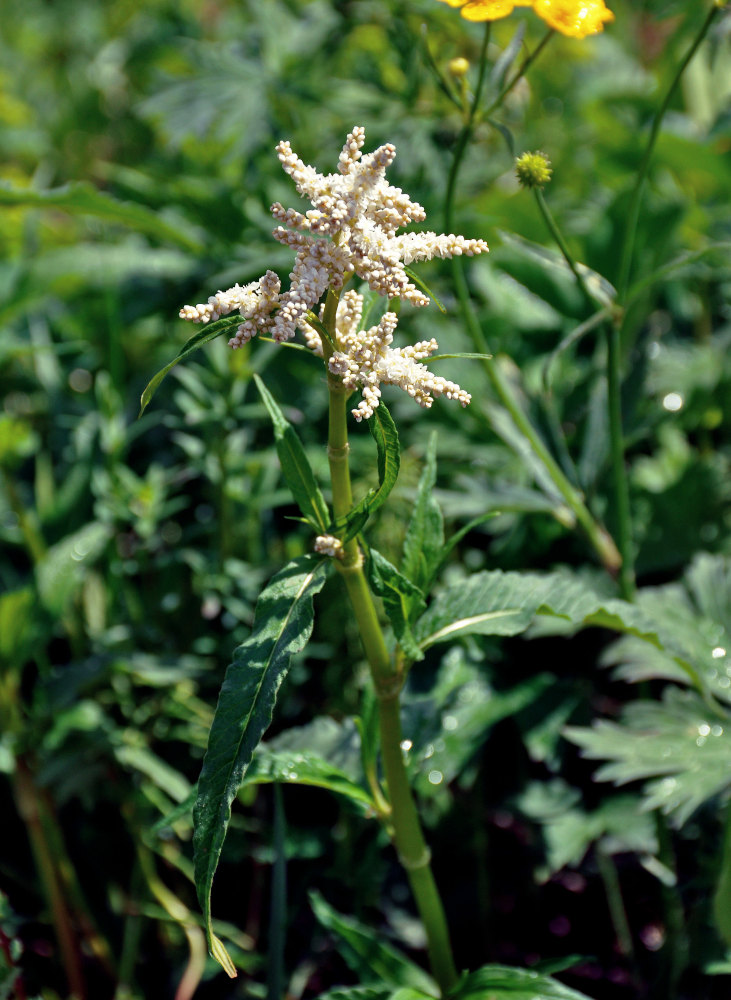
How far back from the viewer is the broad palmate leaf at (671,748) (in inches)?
37.1

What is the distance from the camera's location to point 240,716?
62cm

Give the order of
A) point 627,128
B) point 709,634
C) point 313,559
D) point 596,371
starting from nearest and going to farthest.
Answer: point 313,559
point 709,634
point 596,371
point 627,128

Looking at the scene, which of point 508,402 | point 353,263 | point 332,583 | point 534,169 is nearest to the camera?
point 353,263

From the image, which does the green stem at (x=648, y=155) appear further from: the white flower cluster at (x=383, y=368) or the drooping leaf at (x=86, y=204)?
the drooping leaf at (x=86, y=204)

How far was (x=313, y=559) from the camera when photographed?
2.37 ft

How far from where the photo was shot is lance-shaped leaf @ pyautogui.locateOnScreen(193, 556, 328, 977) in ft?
1.97

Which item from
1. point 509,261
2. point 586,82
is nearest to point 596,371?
point 509,261

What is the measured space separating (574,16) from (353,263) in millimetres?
341

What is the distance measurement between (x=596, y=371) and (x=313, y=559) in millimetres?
805

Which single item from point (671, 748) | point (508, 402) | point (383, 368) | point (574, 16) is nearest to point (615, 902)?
point (671, 748)

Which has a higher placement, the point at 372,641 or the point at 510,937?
the point at 372,641

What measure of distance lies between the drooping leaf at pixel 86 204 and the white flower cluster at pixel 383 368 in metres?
0.77

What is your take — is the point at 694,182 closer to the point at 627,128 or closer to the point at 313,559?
the point at 627,128

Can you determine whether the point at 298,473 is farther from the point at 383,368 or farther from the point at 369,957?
the point at 369,957
